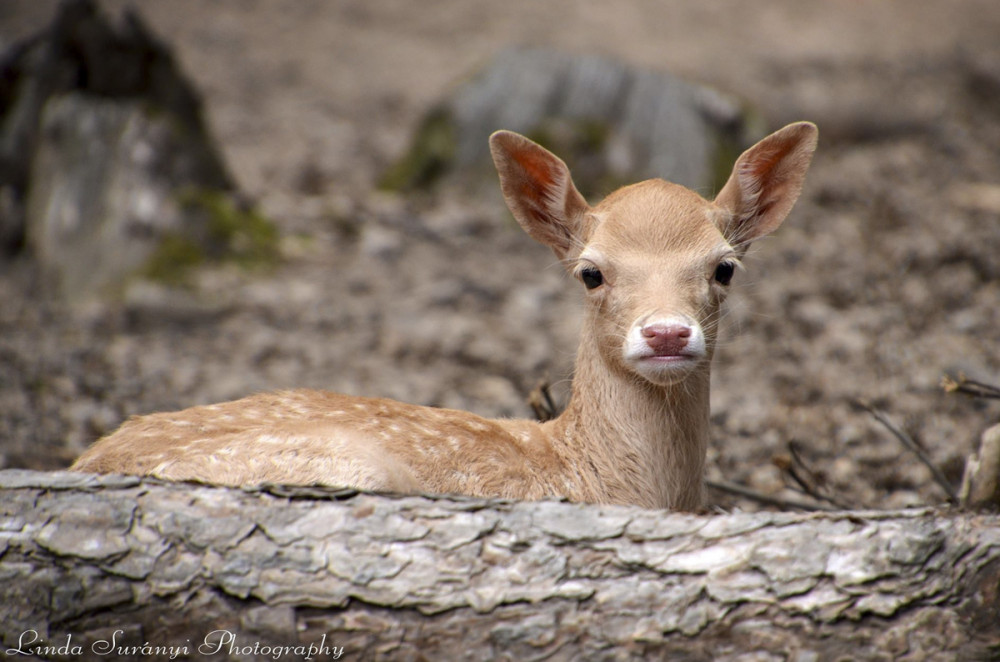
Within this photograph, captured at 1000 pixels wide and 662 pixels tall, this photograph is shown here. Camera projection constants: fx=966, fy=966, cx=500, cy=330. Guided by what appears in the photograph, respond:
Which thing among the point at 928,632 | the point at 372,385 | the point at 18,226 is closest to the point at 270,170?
the point at 18,226

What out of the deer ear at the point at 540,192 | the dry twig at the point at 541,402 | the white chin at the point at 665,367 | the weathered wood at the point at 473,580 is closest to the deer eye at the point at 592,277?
the deer ear at the point at 540,192

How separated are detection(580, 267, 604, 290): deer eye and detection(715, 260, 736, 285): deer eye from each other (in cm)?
43

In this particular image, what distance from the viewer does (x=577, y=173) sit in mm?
8969

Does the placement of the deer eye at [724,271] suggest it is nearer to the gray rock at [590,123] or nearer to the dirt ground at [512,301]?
the dirt ground at [512,301]

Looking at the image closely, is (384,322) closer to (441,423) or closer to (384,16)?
(441,423)

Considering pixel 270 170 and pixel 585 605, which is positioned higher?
pixel 270 170

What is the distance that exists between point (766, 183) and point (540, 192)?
910 mm

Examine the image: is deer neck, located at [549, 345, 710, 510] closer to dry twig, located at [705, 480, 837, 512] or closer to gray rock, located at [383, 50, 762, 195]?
dry twig, located at [705, 480, 837, 512]

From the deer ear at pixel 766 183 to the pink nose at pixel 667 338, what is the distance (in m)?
0.75

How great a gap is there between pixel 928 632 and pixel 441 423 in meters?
1.81

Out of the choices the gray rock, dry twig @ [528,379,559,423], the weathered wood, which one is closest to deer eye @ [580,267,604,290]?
dry twig @ [528,379,559,423]

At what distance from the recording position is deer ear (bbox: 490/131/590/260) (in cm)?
379

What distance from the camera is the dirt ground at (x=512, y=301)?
18.9 feet

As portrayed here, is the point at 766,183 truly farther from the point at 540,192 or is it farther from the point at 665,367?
the point at 665,367
